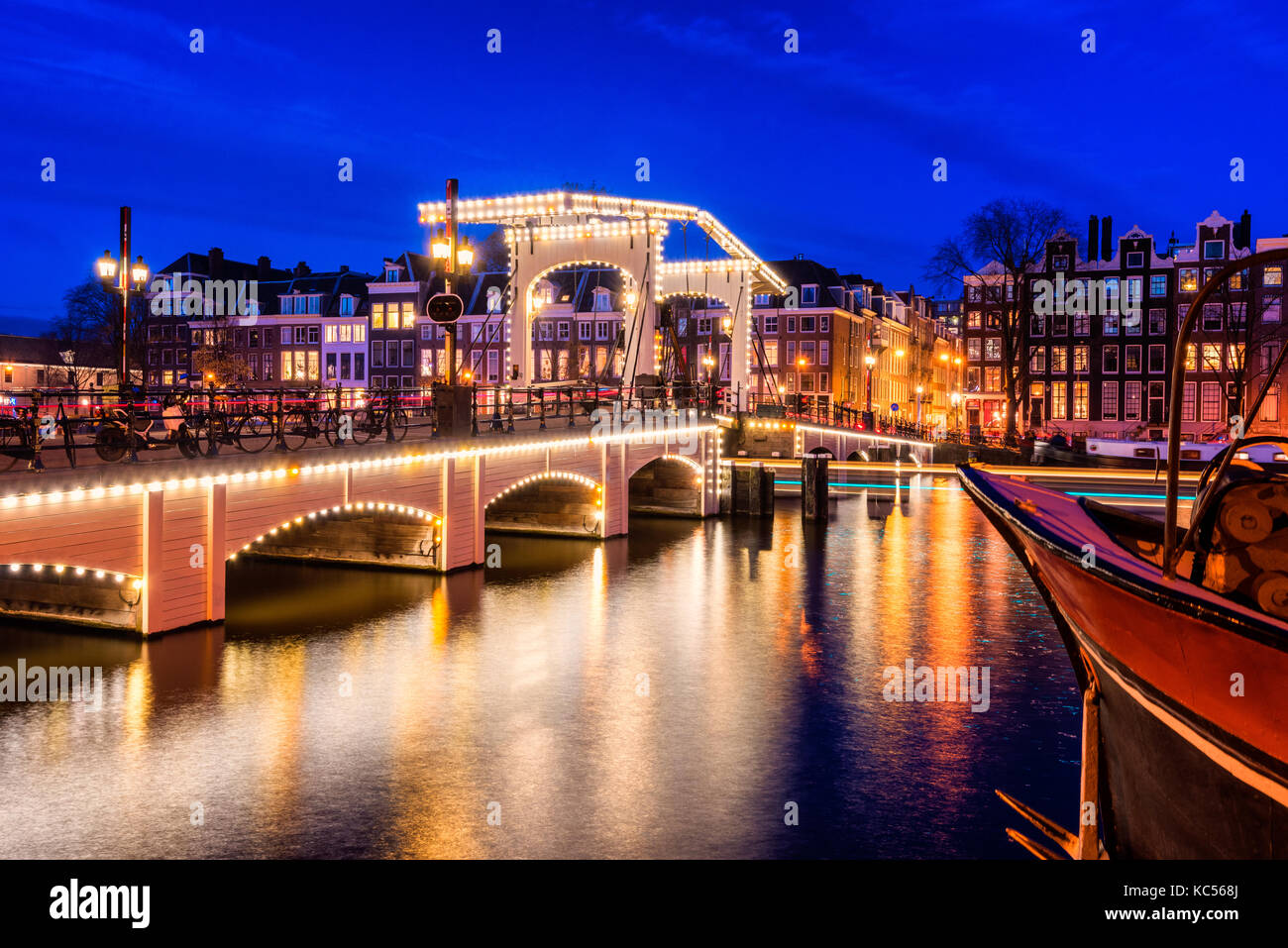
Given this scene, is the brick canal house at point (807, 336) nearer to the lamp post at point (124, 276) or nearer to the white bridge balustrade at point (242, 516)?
the white bridge balustrade at point (242, 516)

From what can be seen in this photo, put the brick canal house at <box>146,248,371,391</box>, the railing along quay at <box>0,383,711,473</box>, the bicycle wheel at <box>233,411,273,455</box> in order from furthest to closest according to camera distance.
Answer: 1. the brick canal house at <box>146,248,371,391</box>
2. the bicycle wheel at <box>233,411,273,455</box>
3. the railing along quay at <box>0,383,711,473</box>

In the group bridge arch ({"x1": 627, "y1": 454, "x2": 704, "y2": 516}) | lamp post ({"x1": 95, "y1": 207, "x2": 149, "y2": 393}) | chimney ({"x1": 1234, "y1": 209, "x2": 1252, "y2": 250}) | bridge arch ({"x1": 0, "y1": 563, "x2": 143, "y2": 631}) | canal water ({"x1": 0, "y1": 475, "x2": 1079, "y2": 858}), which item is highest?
chimney ({"x1": 1234, "y1": 209, "x2": 1252, "y2": 250})

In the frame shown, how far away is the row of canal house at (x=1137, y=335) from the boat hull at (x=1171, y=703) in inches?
1935

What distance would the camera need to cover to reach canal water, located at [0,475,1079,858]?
8773 mm

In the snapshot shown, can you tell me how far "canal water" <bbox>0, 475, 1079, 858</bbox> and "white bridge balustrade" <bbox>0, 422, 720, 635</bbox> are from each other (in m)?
0.72

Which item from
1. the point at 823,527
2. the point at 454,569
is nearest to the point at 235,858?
the point at 454,569

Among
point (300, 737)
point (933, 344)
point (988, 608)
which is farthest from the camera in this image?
point (933, 344)

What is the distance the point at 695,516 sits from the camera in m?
33.2

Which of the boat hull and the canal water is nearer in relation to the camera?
the boat hull

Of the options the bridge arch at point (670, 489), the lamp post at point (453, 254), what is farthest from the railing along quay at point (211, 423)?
the bridge arch at point (670, 489)

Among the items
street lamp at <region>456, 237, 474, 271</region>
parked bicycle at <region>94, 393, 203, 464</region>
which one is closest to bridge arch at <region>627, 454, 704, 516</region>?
street lamp at <region>456, 237, 474, 271</region>

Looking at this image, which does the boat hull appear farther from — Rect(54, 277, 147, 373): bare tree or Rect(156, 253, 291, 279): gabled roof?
Rect(156, 253, 291, 279): gabled roof

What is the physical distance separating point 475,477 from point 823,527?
12831 millimetres
